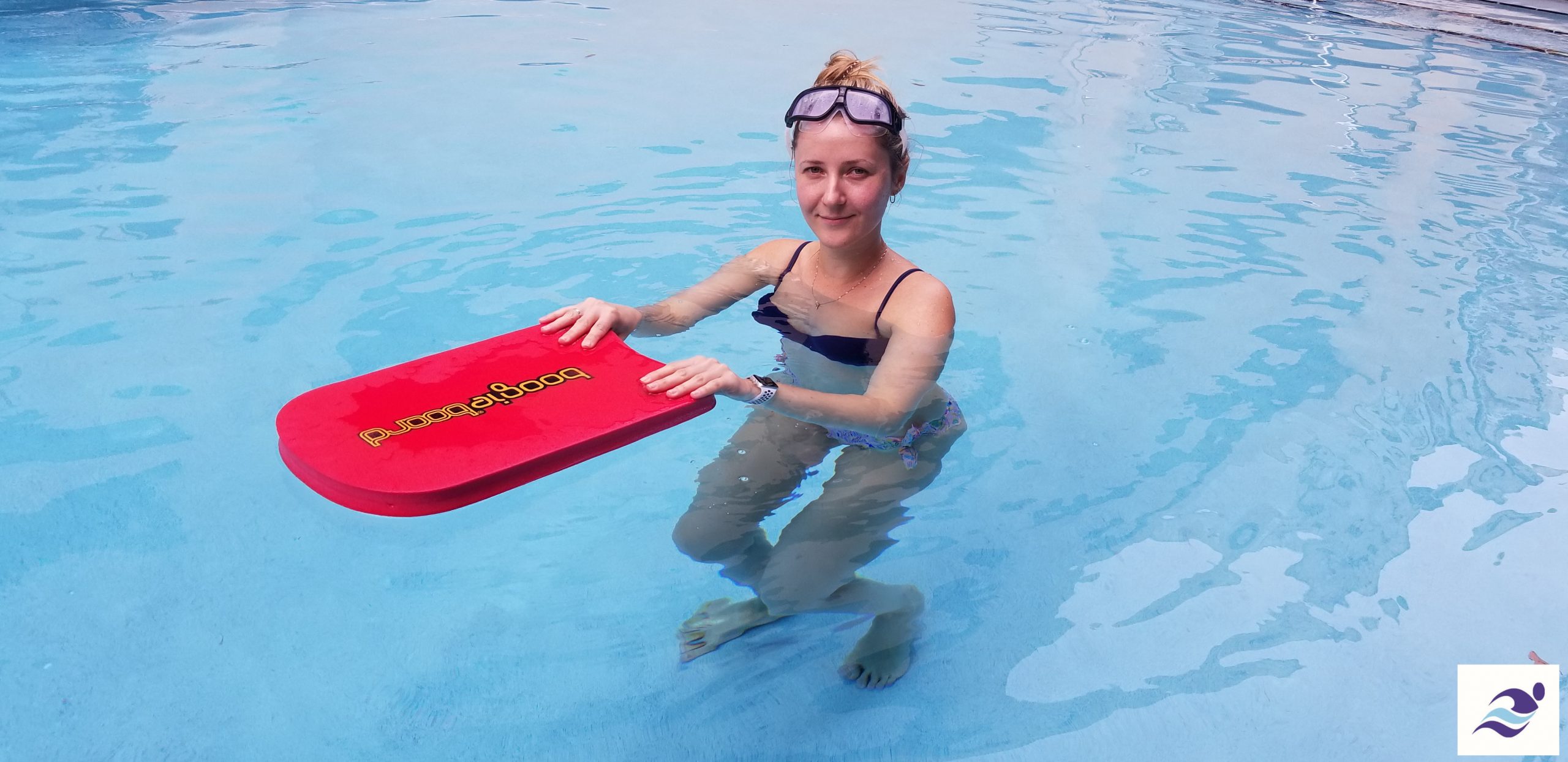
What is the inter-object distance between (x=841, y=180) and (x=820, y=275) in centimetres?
32

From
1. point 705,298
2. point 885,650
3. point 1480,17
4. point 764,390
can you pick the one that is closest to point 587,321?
point 705,298

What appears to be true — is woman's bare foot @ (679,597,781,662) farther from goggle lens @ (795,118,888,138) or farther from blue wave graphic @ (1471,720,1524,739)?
blue wave graphic @ (1471,720,1524,739)

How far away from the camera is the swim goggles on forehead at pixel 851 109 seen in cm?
207

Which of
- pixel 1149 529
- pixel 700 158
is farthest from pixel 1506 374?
pixel 700 158

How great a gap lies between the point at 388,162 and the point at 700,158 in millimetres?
1522

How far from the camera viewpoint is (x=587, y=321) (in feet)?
7.18

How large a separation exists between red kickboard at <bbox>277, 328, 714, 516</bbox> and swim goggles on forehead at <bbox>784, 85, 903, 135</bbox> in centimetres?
61

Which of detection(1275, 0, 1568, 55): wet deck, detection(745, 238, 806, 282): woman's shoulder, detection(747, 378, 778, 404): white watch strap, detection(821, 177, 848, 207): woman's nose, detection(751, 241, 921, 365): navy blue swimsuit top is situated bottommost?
detection(751, 241, 921, 365): navy blue swimsuit top

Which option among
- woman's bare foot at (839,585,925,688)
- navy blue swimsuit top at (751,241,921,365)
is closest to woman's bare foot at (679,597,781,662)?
woman's bare foot at (839,585,925,688)

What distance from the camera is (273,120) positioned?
5.32 m

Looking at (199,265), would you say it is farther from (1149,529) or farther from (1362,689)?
(1362,689)

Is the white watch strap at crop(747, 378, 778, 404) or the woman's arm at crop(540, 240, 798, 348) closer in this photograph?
the white watch strap at crop(747, 378, 778, 404)

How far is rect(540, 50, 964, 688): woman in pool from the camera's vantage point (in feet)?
6.86

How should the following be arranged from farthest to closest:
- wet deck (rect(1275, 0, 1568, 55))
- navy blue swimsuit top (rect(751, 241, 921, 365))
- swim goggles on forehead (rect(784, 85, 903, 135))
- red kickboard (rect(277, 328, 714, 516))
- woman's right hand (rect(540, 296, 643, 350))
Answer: wet deck (rect(1275, 0, 1568, 55)) < navy blue swimsuit top (rect(751, 241, 921, 365)) < woman's right hand (rect(540, 296, 643, 350)) < swim goggles on forehead (rect(784, 85, 903, 135)) < red kickboard (rect(277, 328, 714, 516))
